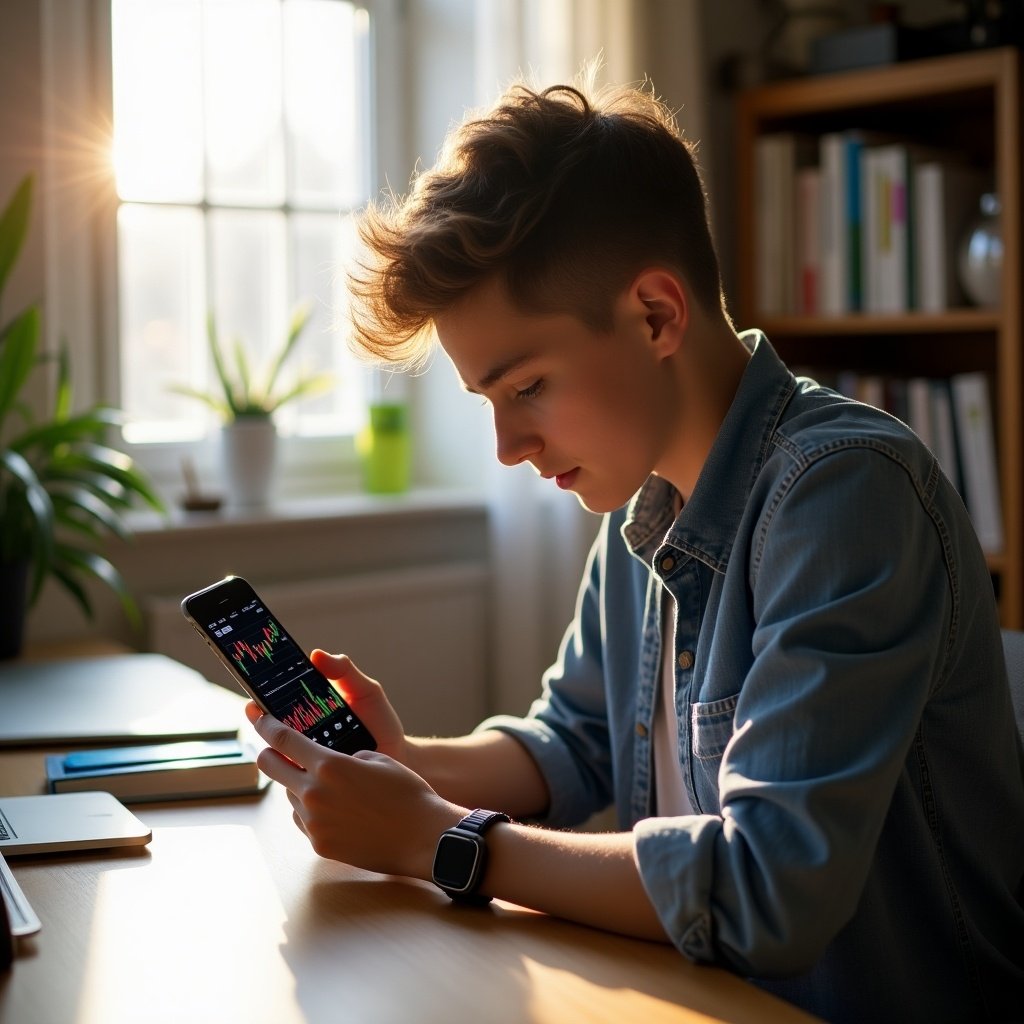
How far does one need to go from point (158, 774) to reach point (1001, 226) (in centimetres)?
174

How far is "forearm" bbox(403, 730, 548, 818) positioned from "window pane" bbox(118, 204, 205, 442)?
49.5 inches

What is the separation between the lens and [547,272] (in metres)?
1.08

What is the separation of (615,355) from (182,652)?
4.12 ft

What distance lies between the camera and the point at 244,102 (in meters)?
2.48

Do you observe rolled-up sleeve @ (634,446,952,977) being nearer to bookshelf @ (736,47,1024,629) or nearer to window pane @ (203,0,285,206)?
bookshelf @ (736,47,1024,629)

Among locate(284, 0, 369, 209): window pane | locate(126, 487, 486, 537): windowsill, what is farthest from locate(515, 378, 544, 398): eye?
locate(284, 0, 369, 209): window pane

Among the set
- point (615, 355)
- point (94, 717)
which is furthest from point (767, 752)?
point (94, 717)

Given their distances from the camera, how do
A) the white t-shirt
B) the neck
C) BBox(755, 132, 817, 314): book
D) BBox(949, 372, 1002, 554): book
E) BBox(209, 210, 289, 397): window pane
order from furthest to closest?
BBox(755, 132, 817, 314): book, BBox(209, 210, 289, 397): window pane, BBox(949, 372, 1002, 554): book, the white t-shirt, the neck

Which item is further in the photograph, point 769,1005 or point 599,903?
point 599,903

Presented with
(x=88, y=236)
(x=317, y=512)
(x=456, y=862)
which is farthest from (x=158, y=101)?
(x=456, y=862)

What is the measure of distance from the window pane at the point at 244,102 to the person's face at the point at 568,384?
1490mm

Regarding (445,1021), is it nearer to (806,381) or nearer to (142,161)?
(806,381)

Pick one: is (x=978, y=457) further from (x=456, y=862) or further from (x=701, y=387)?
(x=456, y=862)

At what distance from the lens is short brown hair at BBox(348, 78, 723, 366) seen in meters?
1.08
